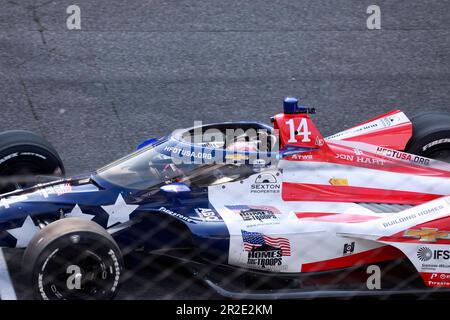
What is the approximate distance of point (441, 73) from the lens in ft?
29.8

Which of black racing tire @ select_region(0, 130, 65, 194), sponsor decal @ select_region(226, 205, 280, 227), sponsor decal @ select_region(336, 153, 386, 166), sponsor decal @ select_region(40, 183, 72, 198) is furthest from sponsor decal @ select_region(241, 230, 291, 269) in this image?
black racing tire @ select_region(0, 130, 65, 194)

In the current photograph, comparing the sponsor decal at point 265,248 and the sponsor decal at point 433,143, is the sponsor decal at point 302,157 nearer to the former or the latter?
the sponsor decal at point 265,248

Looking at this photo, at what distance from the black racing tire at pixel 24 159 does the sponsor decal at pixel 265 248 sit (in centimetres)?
168

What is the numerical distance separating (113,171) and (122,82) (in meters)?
3.09

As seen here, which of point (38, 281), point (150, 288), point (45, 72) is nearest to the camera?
point (38, 281)

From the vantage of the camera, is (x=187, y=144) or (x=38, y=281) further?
(x=187, y=144)

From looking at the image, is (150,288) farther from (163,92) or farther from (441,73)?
(441,73)

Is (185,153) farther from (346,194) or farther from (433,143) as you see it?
(433,143)

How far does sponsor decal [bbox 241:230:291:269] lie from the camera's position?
5215mm

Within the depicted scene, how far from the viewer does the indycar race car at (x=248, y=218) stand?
4914mm

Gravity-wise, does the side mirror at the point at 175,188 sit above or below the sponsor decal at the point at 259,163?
below

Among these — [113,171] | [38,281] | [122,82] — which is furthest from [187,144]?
[122,82]

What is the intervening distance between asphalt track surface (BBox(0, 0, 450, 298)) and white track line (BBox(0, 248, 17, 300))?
1800mm

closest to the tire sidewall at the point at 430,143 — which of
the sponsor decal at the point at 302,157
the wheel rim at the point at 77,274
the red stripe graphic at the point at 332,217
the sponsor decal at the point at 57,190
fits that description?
the sponsor decal at the point at 302,157
